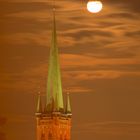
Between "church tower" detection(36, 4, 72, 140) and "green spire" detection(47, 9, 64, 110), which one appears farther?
"church tower" detection(36, 4, 72, 140)

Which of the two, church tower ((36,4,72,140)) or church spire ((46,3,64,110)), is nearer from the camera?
church spire ((46,3,64,110))

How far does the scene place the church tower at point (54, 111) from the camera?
599 inches

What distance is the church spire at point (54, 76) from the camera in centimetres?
1473

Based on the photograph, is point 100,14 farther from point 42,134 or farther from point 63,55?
point 42,134

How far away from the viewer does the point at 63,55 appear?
1487 cm

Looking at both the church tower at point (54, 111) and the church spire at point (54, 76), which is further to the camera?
the church tower at point (54, 111)

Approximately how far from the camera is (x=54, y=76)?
15.6 meters

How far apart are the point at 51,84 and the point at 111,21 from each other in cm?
218

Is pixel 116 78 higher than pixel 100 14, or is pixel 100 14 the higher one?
pixel 100 14

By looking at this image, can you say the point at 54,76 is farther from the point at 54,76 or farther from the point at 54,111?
the point at 54,111

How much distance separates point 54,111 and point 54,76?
1288mm

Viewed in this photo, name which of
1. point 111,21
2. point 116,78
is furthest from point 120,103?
point 111,21

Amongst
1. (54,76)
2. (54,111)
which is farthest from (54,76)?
(54,111)

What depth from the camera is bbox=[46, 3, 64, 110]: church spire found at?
14.7 meters
